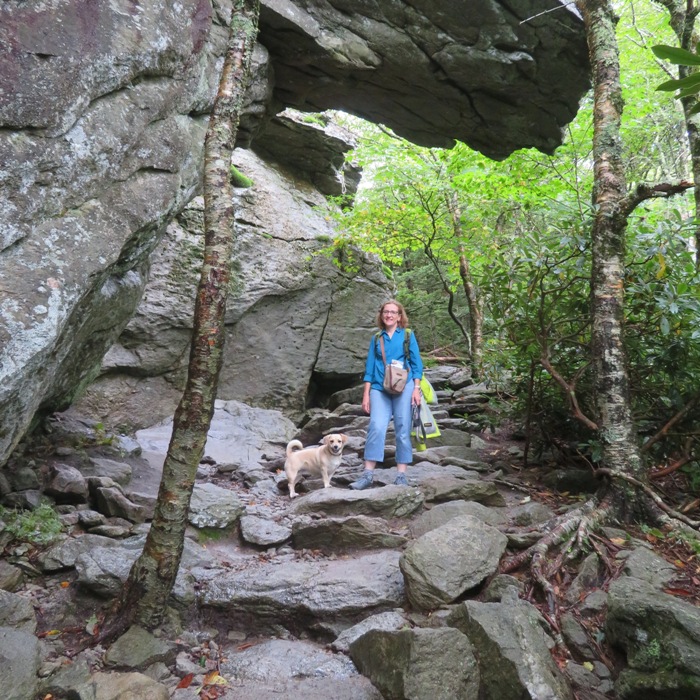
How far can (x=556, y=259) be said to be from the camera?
648 cm

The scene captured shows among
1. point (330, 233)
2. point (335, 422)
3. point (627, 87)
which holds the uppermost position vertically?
point (627, 87)

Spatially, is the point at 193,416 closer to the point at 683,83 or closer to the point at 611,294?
the point at 683,83

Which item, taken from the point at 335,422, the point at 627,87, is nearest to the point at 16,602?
the point at 335,422

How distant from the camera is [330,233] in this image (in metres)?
13.4

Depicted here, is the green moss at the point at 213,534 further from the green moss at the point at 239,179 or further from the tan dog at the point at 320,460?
the green moss at the point at 239,179

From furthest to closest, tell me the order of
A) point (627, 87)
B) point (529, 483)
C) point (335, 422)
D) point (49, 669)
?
point (627, 87) → point (335, 422) → point (529, 483) → point (49, 669)

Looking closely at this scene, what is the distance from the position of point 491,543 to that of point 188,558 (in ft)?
9.16

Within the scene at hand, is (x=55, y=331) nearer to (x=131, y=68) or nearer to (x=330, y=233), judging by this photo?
(x=131, y=68)

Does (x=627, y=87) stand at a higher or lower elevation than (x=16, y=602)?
higher

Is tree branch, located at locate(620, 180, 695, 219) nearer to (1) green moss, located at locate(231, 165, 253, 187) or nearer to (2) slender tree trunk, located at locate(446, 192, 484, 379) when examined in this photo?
(1) green moss, located at locate(231, 165, 253, 187)

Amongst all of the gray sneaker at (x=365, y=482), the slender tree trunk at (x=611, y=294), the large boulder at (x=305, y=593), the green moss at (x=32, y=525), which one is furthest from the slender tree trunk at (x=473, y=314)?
the green moss at (x=32, y=525)

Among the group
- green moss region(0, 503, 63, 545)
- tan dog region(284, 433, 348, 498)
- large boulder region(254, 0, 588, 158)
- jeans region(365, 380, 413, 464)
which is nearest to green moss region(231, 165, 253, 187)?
large boulder region(254, 0, 588, 158)

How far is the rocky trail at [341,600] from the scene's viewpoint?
3004mm

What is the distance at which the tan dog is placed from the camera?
6.96 m
